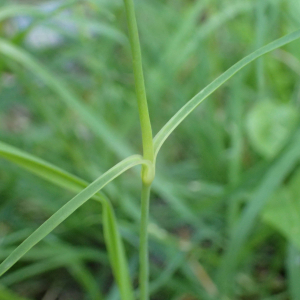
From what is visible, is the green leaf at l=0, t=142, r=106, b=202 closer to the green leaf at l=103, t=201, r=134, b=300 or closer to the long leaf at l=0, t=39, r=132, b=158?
the green leaf at l=103, t=201, r=134, b=300

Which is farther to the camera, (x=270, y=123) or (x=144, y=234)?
(x=270, y=123)

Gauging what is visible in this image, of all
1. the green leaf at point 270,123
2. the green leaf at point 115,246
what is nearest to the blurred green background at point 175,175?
the green leaf at point 270,123

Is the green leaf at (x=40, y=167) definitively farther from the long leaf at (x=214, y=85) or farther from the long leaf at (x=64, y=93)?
the long leaf at (x=64, y=93)

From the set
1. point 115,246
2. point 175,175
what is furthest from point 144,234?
point 175,175

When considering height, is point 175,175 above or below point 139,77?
above

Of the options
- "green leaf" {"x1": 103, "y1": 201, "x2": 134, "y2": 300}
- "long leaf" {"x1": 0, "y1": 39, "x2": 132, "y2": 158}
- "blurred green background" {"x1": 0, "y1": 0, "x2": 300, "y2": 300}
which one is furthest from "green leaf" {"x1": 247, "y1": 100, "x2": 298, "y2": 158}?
"green leaf" {"x1": 103, "y1": 201, "x2": 134, "y2": 300}

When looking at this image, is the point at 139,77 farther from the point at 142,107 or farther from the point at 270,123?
the point at 270,123
